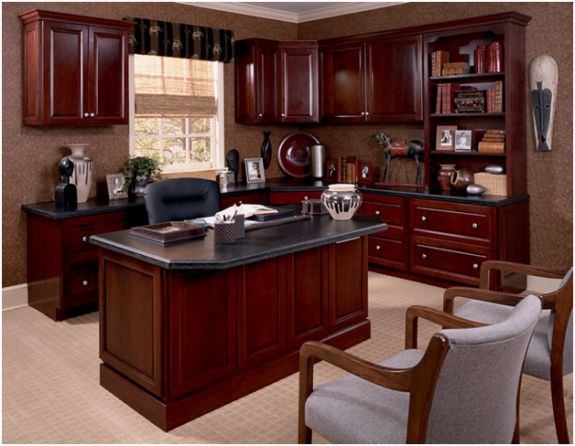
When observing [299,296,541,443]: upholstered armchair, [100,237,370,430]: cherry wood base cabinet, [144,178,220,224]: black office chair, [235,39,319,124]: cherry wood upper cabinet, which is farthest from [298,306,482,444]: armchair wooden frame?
[235,39,319,124]: cherry wood upper cabinet

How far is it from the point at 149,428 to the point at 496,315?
1692 millimetres

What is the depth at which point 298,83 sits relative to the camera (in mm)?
6117

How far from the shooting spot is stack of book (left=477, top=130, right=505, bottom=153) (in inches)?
193

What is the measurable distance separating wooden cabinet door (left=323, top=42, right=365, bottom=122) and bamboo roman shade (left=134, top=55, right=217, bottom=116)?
3.92 feet

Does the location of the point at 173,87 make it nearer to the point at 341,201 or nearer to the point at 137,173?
the point at 137,173

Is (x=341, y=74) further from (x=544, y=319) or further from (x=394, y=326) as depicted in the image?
(x=544, y=319)

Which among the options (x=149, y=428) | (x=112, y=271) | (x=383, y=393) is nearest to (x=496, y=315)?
(x=383, y=393)

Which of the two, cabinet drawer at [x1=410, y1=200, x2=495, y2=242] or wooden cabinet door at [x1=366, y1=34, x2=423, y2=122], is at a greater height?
wooden cabinet door at [x1=366, y1=34, x2=423, y2=122]

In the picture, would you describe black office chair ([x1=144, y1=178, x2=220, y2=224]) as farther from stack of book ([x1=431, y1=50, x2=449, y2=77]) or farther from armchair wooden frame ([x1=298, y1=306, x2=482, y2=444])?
stack of book ([x1=431, y1=50, x2=449, y2=77])

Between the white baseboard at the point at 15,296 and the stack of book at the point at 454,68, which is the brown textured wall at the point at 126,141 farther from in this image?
the stack of book at the point at 454,68

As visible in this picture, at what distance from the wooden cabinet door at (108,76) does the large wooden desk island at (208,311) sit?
1886 mm

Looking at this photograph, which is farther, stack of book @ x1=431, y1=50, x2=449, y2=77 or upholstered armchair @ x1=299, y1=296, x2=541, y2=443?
stack of book @ x1=431, y1=50, x2=449, y2=77

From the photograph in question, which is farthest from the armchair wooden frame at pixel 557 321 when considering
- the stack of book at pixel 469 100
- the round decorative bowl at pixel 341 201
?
the stack of book at pixel 469 100

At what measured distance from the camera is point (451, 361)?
1.62m
